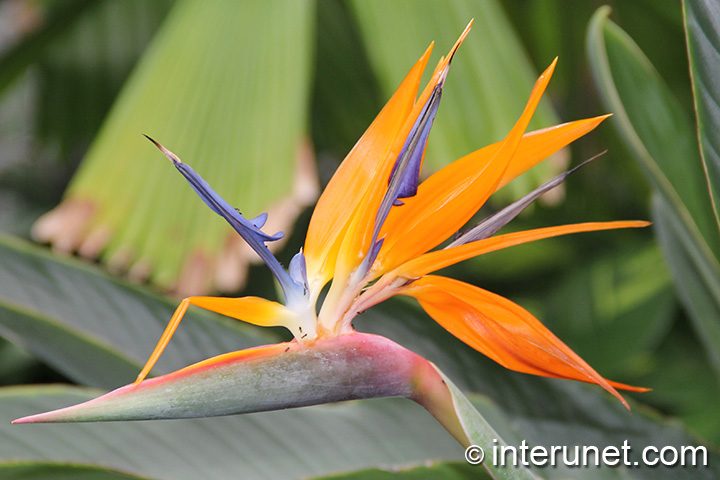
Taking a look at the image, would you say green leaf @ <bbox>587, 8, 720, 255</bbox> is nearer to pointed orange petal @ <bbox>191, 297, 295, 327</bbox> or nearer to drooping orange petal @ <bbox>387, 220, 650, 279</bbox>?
drooping orange petal @ <bbox>387, 220, 650, 279</bbox>

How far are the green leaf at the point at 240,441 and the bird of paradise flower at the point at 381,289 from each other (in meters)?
0.24

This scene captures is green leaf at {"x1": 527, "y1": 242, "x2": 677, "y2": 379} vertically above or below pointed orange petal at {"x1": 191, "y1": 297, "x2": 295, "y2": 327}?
below

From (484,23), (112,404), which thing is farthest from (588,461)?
(484,23)

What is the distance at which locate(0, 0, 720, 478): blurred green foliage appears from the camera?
0.53 m

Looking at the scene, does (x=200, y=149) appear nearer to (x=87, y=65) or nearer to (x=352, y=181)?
(x=352, y=181)

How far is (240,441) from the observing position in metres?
0.49

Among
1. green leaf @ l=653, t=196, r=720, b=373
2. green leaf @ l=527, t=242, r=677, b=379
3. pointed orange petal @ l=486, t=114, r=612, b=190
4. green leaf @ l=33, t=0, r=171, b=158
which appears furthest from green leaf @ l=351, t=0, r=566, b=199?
green leaf @ l=33, t=0, r=171, b=158

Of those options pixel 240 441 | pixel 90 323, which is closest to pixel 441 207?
pixel 240 441

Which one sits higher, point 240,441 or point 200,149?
point 200,149

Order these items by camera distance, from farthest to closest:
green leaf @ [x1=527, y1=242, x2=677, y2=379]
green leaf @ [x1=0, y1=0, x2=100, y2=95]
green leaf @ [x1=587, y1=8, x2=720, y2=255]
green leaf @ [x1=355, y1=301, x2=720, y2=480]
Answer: green leaf @ [x1=0, y1=0, x2=100, y2=95] < green leaf @ [x1=527, y1=242, x2=677, y2=379] < green leaf @ [x1=355, y1=301, x2=720, y2=480] < green leaf @ [x1=587, y1=8, x2=720, y2=255]

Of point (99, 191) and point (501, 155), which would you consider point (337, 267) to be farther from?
point (99, 191)

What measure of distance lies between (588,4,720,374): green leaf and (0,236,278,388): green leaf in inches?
16.6

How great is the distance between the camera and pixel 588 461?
0.55m

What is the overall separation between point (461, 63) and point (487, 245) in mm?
666
